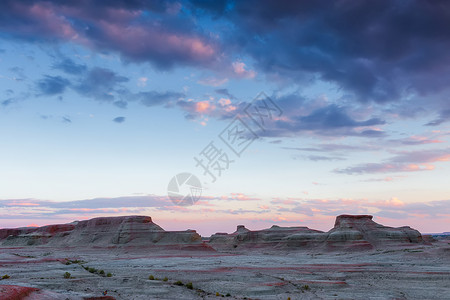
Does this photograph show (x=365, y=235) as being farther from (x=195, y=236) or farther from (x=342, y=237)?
(x=195, y=236)

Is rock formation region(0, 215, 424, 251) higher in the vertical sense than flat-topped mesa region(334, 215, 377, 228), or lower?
lower

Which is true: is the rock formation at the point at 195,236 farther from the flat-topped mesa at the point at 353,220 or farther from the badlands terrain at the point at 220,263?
the badlands terrain at the point at 220,263

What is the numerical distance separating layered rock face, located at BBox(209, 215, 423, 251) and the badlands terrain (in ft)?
1.01

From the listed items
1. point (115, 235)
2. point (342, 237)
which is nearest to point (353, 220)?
point (342, 237)

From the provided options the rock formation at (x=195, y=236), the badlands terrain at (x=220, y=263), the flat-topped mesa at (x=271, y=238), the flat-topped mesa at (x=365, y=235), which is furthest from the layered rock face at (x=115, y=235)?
the flat-topped mesa at (x=365, y=235)

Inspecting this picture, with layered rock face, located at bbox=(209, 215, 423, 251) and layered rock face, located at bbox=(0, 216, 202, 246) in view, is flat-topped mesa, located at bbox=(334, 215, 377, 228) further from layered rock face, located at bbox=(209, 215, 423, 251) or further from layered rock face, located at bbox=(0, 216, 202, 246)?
layered rock face, located at bbox=(0, 216, 202, 246)

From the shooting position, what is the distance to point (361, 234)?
105 m

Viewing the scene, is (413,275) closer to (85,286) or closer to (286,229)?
(85,286)

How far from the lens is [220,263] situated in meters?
57.2

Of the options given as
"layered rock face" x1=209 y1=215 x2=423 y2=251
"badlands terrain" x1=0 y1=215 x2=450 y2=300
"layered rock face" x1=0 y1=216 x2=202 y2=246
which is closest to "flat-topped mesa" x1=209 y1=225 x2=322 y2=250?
"layered rock face" x1=209 y1=215 x2=423 y2=251

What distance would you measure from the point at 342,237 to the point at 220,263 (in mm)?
57721

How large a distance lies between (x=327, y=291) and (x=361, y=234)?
7962cm

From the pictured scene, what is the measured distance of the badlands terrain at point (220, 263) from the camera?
98.7 feet

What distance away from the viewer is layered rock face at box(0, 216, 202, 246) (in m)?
97.2
